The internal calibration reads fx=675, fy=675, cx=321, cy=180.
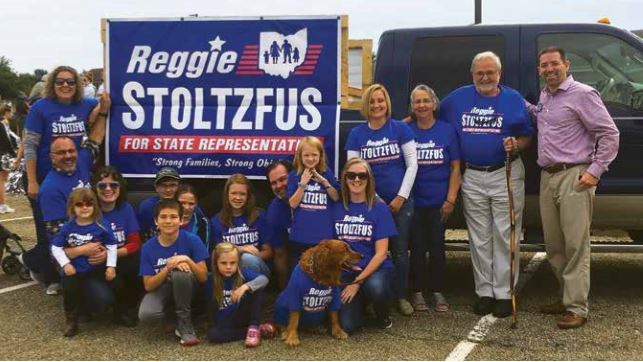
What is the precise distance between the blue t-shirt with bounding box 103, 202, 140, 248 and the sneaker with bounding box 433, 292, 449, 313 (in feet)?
7.01

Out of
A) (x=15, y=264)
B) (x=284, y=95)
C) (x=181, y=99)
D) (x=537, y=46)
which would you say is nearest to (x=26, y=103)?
(x=15, y=264)

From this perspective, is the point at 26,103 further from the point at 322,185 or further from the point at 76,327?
the point at 322,185

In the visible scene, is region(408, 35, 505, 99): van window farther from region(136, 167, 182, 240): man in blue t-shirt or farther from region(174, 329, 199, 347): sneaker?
region(174, 329, 199, 347): sneaker

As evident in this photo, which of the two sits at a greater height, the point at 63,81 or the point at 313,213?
the point at 63,81

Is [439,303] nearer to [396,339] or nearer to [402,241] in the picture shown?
[402,241]

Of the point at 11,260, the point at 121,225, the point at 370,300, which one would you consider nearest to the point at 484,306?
the point at 370,300

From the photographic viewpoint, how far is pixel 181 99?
4.96 m

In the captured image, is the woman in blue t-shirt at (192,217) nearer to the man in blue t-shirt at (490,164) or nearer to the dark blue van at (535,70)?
the dark blue van at (535,70)

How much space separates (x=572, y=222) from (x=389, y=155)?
1.24 meters

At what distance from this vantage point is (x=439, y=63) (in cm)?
491

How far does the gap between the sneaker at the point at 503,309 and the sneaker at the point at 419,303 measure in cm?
48

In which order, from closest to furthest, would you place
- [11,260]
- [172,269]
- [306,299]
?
1. [306,299]
2. [172,269]
3. [11,260]

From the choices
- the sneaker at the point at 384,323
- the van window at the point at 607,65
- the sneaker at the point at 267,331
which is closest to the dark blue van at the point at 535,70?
the van window at the point at 607,65

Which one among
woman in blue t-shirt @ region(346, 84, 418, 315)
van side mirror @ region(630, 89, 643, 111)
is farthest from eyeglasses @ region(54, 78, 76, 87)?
van side mirror @ region(630, 89, 643, 111)
